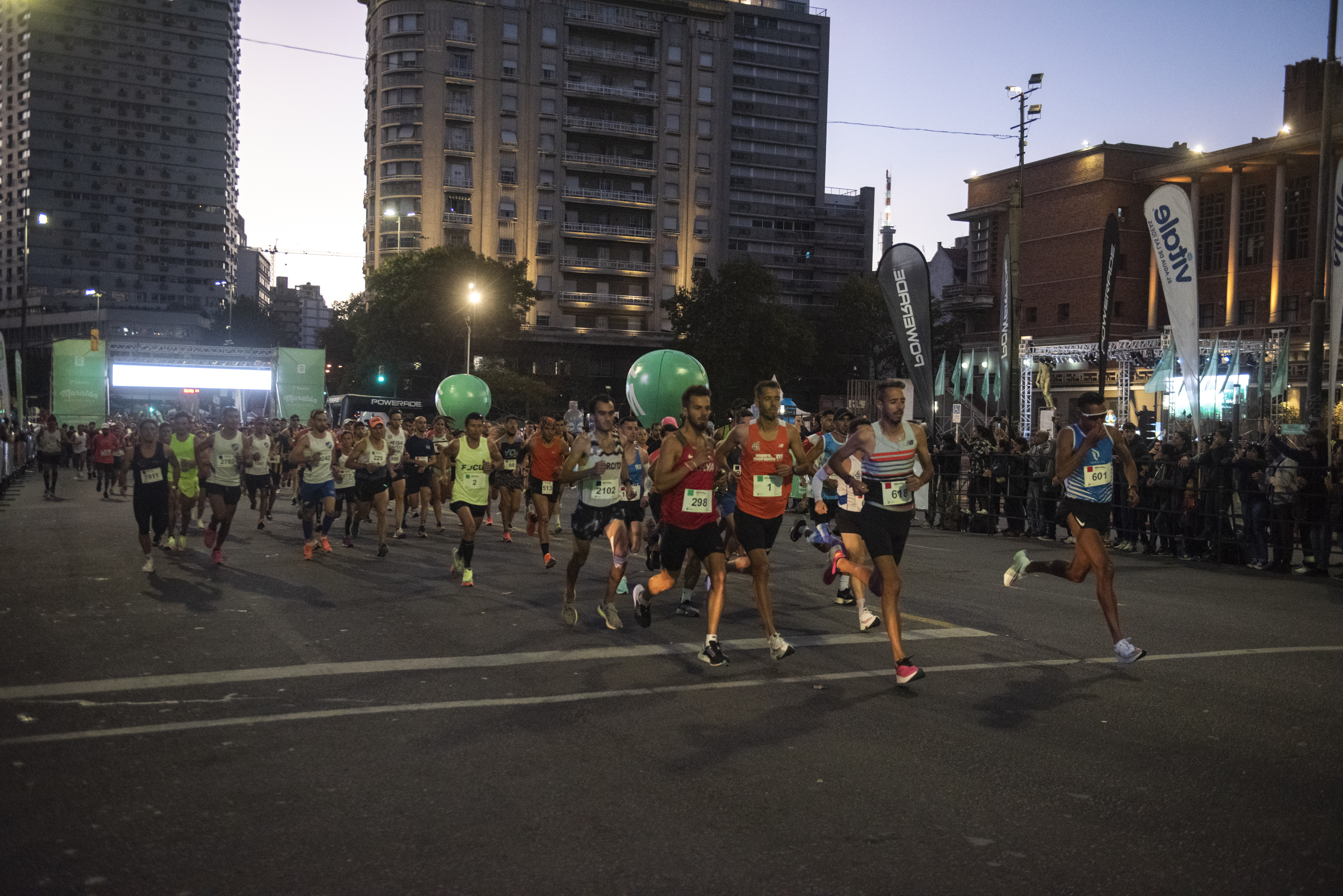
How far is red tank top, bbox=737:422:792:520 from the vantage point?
7.75m

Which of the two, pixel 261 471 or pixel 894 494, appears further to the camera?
pixel 261 471

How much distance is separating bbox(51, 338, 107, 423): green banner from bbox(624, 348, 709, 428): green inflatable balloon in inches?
1124

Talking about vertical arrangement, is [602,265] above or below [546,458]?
above

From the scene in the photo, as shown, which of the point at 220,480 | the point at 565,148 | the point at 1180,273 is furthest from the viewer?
the point at 565,148

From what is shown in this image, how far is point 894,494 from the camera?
723cm

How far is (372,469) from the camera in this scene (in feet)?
48.1

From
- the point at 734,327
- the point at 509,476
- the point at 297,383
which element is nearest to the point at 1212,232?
the point at 734,327

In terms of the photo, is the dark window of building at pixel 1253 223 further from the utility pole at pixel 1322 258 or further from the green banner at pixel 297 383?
the green banner at pixel 297 383

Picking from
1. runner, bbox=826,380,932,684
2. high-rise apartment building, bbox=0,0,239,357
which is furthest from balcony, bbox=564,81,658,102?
runner, bbox=826,380,932,684

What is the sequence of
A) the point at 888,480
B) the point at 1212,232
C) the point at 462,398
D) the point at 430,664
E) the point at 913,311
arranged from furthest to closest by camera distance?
the point at 1212,232
the point at 462,398
the point at 913,311
the point at 430,664
the point at 888,480

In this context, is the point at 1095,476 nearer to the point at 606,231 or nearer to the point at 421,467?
the point at 421,467

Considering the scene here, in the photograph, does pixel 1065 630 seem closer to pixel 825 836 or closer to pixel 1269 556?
pixel 825 836

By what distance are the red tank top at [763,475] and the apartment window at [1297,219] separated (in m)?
44.0

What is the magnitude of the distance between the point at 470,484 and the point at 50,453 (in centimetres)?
1743
